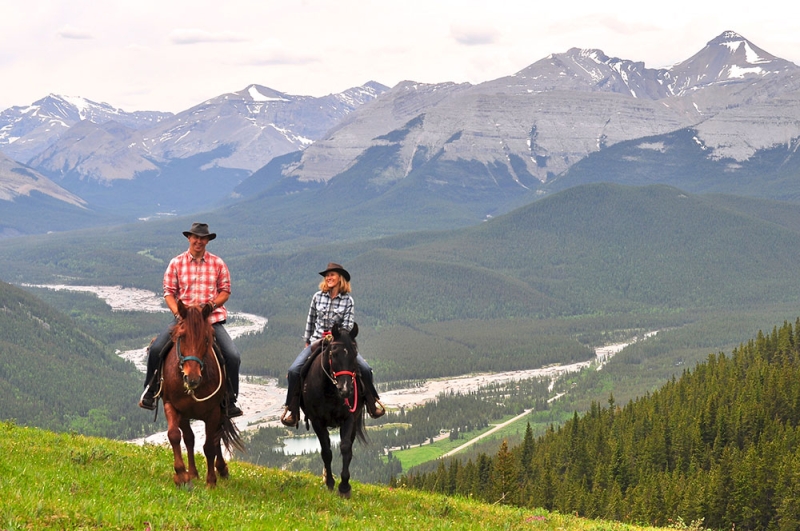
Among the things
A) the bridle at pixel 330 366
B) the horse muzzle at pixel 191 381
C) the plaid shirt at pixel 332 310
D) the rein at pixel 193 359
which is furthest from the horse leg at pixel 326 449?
the horse muzzle at pixel 191 381

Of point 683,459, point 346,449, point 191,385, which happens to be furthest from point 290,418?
point 683,459

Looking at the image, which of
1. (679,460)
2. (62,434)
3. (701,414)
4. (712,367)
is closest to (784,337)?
(712,367)

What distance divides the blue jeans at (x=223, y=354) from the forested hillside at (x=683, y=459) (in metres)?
42.5

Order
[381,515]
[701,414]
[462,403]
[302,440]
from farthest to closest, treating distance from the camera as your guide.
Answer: [462,403] < [302,440] < [701,414] < [381,515]

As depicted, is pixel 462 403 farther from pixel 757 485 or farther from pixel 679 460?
pixel 757 485

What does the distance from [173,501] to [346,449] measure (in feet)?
23.3

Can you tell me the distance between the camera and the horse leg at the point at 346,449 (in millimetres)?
28406

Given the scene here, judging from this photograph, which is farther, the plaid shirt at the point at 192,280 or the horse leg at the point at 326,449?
the horse leg at the point at 326,449

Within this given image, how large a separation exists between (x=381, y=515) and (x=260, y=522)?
500 centimetres

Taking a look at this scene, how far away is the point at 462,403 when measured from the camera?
18325 cm

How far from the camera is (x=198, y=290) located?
88.8ft

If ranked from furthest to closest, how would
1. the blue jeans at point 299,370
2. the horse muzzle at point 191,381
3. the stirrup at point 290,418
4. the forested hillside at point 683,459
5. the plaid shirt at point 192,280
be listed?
the forested hillside at point 683,459
the stirrup at point 290,418
the blue jeans at point 299,370
the plaid shirt at point 192,280
the horse muzzle at point 191,381

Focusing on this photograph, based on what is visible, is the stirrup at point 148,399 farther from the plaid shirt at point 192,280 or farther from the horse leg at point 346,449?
the horse leg at point 346,449

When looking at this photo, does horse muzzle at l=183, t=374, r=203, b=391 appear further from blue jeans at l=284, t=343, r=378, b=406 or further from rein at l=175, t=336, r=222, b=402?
blue jeans at l=284, t=343, r=378, b=406
